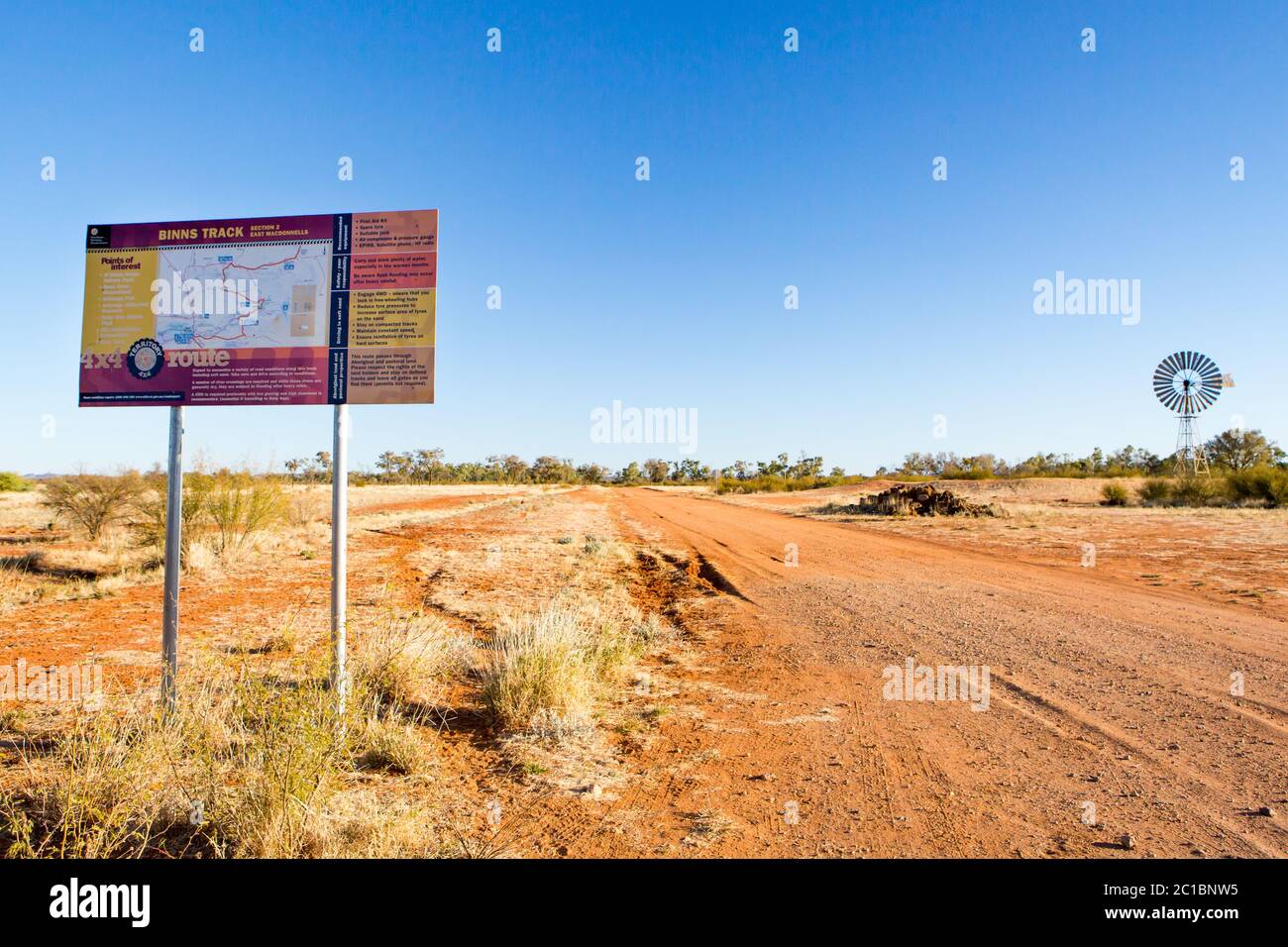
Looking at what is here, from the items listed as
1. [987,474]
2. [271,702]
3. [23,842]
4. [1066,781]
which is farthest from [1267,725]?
[987,474]

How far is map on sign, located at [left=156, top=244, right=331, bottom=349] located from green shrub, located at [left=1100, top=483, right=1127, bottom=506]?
42.0 m

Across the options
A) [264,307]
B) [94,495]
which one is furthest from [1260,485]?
[94,495]

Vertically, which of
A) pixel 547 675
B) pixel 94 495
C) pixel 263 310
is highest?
pixel 263 310

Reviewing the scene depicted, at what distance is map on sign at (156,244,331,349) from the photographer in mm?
4926

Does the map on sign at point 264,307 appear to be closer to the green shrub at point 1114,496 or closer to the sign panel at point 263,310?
the sign panel at point 263,310

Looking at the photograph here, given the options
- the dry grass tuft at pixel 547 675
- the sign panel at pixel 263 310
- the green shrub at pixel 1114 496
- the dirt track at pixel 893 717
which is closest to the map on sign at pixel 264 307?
the sign panel at pixel 263 310

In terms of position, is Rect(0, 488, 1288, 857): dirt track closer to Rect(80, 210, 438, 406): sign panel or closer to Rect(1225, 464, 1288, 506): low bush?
Rect(80, 210, 438, 406): sign panel

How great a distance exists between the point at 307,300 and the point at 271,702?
2.79m

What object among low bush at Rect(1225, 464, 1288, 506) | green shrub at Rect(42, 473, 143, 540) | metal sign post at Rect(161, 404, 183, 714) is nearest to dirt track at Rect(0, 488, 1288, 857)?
metal sign post at Rect(161, 404, 183, 714)

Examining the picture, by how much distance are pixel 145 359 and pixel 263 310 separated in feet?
3.06

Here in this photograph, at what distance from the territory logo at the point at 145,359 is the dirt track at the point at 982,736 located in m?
4.50

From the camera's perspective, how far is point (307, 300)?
16.2 ft

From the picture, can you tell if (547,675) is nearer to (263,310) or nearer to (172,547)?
(172,547)

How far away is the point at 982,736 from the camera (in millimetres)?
5039
